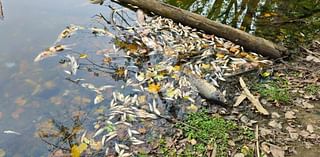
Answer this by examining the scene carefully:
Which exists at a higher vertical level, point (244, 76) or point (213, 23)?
point (213, 23)

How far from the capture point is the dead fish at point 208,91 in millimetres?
3869

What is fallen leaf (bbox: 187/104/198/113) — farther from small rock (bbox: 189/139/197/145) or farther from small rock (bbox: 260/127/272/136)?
small rock (bbox: 260/127/272/136)

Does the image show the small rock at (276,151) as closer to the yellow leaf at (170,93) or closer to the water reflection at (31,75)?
the yellow leaf at (170,93)

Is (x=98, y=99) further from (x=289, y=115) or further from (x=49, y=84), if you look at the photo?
(x=289, y=115)

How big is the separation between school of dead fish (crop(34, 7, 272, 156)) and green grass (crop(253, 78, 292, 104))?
44 cm

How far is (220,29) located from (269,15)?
1.74 meters

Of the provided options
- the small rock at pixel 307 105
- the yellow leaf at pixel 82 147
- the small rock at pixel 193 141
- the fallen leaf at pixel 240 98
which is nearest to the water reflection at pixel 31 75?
the yellow leaf at pixel 82 147

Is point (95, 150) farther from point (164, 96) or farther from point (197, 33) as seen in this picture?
point (197, 33)

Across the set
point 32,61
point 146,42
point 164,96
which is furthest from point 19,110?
point 146,42

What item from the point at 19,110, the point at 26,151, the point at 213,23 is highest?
the point at 213,23

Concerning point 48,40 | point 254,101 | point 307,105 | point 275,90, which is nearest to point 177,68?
point 254,101

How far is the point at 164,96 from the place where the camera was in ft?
13.3

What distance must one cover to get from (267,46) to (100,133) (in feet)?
8.72

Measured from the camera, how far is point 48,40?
5.21 metres
